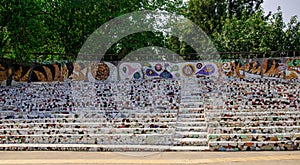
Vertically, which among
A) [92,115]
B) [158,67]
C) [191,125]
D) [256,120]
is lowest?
[191,125]

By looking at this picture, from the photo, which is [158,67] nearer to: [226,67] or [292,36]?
[226,67]

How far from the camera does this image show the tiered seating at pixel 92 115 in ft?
28.9

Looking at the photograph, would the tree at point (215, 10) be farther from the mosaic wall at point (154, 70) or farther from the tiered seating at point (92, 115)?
the tiered seating at point (92, 115)

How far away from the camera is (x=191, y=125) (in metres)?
9.80

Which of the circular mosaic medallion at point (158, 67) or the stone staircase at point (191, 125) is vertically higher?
the circular mosaic medallion at point (158, 67)

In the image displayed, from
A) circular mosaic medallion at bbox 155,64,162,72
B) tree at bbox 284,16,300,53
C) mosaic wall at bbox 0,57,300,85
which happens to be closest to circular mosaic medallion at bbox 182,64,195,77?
mosaic wall at bbox 0,57,300,85

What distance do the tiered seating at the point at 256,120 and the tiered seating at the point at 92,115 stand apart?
4.87ft

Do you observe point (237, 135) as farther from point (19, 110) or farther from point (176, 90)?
point (19, 110)

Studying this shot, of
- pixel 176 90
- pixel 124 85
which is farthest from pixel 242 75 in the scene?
pixel 124 85

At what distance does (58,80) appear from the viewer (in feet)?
57.7

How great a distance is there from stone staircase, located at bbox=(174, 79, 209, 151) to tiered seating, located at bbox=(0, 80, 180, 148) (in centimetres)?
25

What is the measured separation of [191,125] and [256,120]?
6.77ft

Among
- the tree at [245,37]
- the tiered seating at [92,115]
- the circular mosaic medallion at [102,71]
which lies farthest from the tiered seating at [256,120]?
the tree at [245,37]

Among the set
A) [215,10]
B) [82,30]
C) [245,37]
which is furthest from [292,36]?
[82,30]
